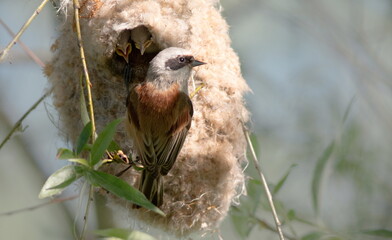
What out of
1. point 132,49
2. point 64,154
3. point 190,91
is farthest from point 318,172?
point 64,154

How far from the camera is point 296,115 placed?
5434mm

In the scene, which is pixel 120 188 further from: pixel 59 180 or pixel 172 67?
pixel 172 67

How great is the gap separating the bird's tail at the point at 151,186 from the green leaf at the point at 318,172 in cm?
85

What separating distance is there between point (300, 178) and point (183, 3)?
9.75ft

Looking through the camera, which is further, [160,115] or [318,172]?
[318,172]

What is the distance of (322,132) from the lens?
5367mm

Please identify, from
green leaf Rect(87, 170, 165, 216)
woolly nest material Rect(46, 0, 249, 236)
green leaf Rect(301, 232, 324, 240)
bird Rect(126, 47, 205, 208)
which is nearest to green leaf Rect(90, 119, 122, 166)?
green leaf Rect(87, 170, 165, 216)

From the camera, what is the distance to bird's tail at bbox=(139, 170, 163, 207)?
2742mm

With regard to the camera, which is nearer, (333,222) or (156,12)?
(156,12)

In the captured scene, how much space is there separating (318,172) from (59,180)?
4.94 feet

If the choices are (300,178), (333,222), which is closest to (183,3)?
(333,222)

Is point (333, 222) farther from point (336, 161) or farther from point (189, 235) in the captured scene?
point (189, 235)

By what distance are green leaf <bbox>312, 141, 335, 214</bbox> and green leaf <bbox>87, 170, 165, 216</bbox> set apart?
123cm

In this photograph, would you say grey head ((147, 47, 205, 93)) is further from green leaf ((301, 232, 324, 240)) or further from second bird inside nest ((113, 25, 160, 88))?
green leaf ((301, 232, 324, 240))
